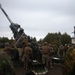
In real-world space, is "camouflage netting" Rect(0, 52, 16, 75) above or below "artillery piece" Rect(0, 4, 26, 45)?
below

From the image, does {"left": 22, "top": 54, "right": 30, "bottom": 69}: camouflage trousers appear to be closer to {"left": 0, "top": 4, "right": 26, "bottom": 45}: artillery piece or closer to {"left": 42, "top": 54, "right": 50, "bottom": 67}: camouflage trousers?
{"left": 42, "top": 54, "right": 50, "bottom": 67}: camouflage trousers

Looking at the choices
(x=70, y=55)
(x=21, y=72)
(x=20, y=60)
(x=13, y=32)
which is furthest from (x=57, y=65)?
(x=70, y=55)

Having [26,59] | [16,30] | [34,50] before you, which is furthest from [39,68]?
[16,30]

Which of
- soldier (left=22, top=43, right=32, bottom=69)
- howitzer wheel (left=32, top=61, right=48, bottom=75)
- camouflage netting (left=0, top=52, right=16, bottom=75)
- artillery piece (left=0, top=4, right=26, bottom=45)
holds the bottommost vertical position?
howitzer wheel (left=32, top=61, right=48, bottom=75)

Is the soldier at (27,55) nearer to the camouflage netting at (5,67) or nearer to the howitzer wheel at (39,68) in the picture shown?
the howitzer wheel at (39,68)

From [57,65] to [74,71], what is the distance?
39.8ft

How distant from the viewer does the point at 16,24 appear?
25.4 meters

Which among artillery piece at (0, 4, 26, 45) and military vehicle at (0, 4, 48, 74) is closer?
military vehicle at (0, 4, 48, 74)

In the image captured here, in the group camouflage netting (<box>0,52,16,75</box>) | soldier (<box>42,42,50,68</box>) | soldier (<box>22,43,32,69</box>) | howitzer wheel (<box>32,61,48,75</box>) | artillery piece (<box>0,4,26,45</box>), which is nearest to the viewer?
camouflage netting (<box>0,52,16,75</box>)

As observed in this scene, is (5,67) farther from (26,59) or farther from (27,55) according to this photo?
(26,59)

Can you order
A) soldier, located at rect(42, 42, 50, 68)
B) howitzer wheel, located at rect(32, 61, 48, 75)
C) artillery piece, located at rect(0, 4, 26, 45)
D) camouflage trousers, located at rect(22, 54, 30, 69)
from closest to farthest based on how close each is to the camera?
howitzer wheel, located at rect(32, 61, 48, 75) → camouflage trousers, located at rect(22, 54, 30, 69) → soldier, located at rect(42, 42, 50, 68) → artillery piece, located at rect(0, 4, 26, 45)

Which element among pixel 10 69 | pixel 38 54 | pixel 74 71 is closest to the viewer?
pixel 10 69

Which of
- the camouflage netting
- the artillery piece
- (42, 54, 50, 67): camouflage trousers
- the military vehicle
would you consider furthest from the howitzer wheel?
the camouflage netting

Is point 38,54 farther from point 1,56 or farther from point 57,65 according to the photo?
point 1,56
